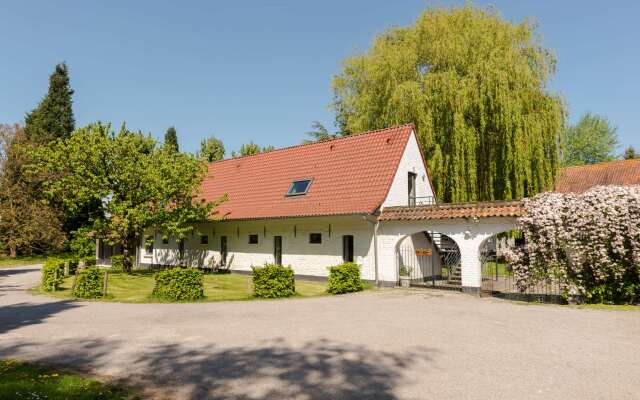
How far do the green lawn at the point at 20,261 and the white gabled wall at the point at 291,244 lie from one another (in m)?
18.6

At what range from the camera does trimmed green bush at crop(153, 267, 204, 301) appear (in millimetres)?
13930

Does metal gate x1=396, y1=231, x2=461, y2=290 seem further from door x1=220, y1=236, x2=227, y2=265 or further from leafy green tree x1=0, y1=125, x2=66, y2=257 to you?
leafy green tree x1=0, y1=125, x2=66, y2=257

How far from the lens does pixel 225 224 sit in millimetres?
24562

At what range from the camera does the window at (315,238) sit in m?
20.4

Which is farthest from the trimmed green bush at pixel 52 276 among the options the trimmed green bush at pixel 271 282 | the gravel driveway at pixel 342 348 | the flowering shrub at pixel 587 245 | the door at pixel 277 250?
the flowering shrub at pixel 587 245

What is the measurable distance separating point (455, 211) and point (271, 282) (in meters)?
7.50

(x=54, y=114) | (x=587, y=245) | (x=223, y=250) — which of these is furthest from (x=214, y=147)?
(x=587, y=245)

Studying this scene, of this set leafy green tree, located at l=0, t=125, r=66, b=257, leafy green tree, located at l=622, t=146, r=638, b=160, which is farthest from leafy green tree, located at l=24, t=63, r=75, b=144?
leafy green tree, located at l=622, t=146, r=638, b=160

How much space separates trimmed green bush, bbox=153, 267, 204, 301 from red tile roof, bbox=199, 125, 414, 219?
6.76 m

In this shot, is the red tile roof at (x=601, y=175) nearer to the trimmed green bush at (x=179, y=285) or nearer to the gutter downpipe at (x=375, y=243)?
the gutter downpipe at (x=375, y=243)

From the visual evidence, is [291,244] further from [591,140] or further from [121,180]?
[591,140]

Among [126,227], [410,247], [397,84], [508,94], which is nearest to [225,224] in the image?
[126,227]

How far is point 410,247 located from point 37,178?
3574cm

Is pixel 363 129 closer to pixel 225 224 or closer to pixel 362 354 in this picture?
pixel 225 224
